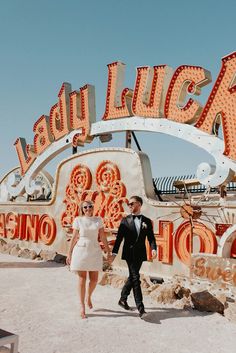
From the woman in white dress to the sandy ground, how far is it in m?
0.55

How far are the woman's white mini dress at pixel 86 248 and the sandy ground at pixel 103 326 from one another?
0.80 meters

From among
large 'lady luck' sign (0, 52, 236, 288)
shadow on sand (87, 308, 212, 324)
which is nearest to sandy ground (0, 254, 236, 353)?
shadow on sand (87, 308, 212, 324)

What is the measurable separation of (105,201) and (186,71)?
4212mm

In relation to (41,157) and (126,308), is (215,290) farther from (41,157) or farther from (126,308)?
(41,157)

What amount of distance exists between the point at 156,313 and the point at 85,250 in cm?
162

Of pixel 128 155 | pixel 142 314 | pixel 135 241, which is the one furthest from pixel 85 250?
pixel 128 155

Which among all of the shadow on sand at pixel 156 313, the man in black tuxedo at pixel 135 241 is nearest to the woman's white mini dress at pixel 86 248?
the man in black tuxedo at pixel 135 241

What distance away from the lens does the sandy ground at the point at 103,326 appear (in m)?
4.57

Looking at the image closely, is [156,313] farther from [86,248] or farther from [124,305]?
[86,248]

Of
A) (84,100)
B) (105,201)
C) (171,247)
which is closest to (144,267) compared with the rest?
(171,247)

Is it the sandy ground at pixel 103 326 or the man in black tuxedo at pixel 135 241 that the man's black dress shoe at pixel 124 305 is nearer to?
the sandy ground at pixel 103 326

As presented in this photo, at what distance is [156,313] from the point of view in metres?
6.02

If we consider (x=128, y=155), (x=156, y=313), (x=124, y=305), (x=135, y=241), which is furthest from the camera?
(x=128, y=155)

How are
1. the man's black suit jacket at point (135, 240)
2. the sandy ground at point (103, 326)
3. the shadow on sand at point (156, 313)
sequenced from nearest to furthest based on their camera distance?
the sandy ground at point (103, 326) → the shadow on sand at point (156, 313) → the man's black suit jacket at point (135, 240)
